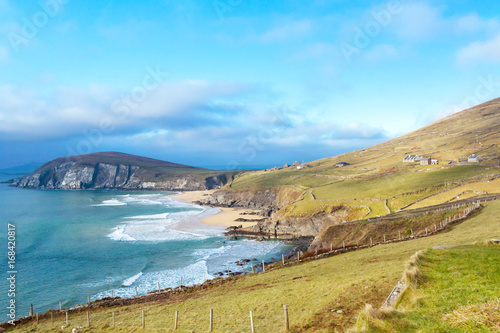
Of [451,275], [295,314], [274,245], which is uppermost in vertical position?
[451,275]

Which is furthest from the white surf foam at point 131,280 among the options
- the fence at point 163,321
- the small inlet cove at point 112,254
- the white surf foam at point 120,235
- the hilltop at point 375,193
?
the hilltop at point 375,193

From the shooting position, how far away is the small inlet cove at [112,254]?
155 ft

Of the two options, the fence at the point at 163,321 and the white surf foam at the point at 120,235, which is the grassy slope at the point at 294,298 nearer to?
Result: the fence at the point at 163,321

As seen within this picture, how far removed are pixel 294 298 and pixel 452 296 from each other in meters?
12.6

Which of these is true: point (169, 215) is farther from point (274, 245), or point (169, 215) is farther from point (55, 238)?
point (274, 245)

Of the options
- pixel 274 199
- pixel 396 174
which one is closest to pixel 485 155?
pixel 396 174

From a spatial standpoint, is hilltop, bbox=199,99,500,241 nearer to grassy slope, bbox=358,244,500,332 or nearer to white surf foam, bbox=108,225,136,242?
white surf foam, bbox=108,225,136,242

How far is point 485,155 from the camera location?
11931cm

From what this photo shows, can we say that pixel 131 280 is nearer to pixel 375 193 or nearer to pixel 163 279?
pixel 163 279

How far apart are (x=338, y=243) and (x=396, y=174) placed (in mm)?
63160

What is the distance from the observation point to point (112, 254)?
6669 cm

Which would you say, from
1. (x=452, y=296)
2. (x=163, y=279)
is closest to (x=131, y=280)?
(x=163, y=279)

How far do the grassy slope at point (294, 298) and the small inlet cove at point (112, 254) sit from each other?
15593mm

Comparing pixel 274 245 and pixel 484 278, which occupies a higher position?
pixel 484 278
